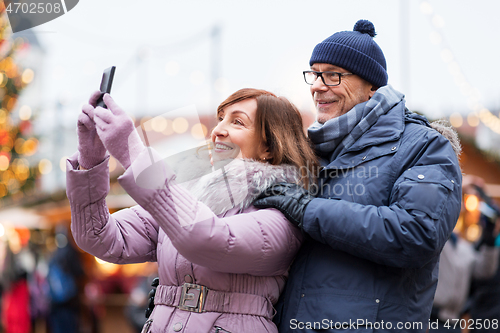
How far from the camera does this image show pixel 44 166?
24.8 feet

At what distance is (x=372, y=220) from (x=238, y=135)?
66 centimetres

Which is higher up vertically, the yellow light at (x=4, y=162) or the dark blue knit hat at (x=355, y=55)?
the dark blue knit hat at (x=355, y=55)

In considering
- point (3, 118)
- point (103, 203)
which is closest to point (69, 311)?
point (3, 118)

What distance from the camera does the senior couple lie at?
1.46 metres

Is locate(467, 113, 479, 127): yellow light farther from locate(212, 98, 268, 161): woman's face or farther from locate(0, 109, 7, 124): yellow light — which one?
locate(0, 109, 7, 124): yellow light

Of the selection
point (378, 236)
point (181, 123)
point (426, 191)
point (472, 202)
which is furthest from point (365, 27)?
point (181, 123)

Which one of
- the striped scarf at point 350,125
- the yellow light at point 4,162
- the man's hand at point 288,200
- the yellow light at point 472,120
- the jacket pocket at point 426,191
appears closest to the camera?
the jacket pocket at point 426,191

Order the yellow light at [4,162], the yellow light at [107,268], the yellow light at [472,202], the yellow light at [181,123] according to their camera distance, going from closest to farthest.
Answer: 1. the yellow light at [472,202]
2. the yellow light at [181,123]
3. the yellow light at [4,162]
4. the yellow light at [107,268]

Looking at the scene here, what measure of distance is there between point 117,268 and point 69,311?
7.45ft

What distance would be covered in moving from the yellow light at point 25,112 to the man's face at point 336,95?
6.62 m

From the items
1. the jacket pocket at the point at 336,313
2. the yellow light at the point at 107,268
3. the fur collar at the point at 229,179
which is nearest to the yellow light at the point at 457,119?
the fur collar at the point at 229,179

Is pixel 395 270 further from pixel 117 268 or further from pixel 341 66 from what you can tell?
pixel 117 268

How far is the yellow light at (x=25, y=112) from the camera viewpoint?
7.31 meters

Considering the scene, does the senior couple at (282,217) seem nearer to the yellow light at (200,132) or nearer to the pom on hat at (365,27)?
the yellow light at (200,132)
